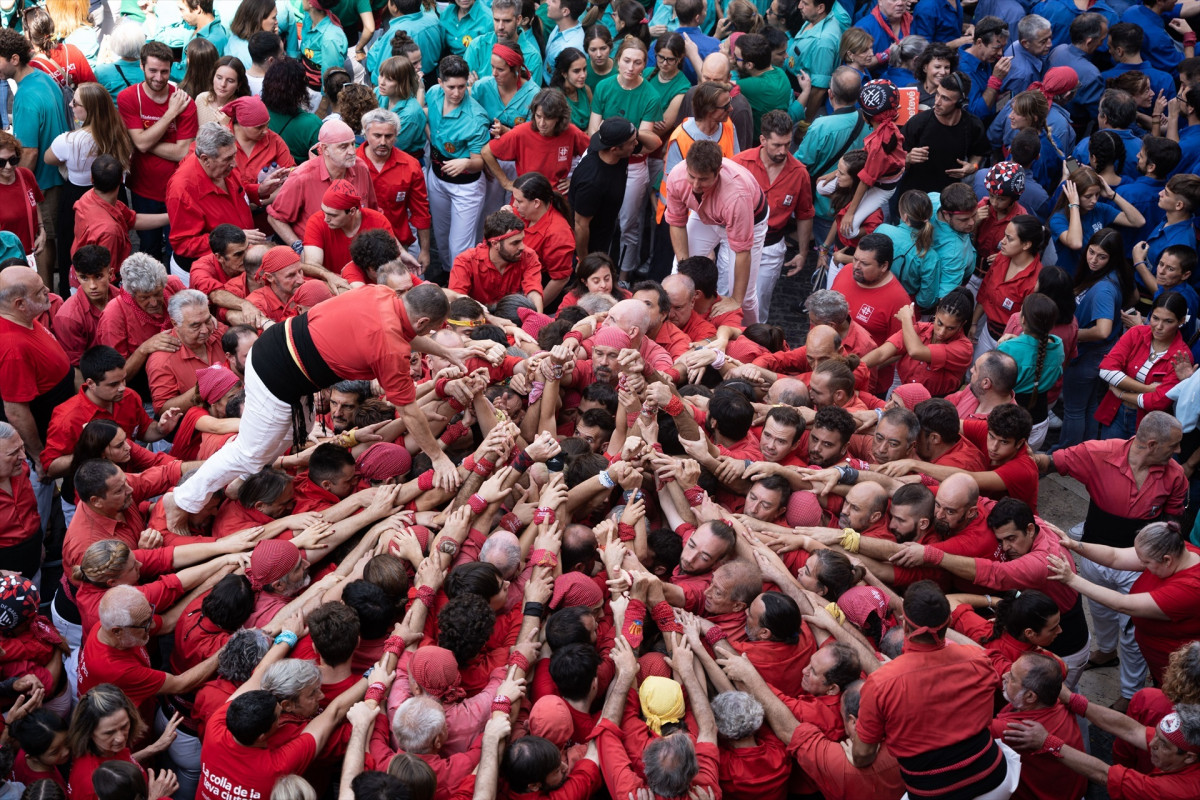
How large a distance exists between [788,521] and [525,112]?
5384mm

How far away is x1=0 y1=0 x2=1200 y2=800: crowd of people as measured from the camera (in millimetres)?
5086

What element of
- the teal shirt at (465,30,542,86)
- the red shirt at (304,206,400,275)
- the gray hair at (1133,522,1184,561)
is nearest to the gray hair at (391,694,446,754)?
the gray hair at (1133,522,1184,561)

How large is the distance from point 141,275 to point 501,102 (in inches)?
165

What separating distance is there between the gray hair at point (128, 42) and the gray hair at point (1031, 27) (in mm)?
8110

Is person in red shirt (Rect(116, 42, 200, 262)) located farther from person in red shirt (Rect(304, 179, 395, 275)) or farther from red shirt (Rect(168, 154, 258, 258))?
person in red shirt (Rect(304, 179, 395, 275))

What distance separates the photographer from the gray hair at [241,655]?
5.26m

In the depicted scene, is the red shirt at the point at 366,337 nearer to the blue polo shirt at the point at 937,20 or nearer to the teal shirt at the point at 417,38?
the teal shirt at the point at 417,38

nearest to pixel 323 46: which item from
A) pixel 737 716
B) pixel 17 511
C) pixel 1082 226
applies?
pixel 17 511

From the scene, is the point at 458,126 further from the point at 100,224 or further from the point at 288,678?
the point at 288,678

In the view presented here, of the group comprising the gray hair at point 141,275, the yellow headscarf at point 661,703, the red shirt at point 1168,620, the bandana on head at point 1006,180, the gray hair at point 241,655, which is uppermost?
the gray hair at point 141,275

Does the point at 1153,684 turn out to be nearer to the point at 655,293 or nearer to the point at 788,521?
the point at 788,521

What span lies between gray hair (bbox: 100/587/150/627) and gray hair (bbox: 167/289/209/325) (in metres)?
2.23

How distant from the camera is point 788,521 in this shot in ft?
20.8

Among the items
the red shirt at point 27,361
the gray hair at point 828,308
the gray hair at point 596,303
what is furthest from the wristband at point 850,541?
the red shirt at point 27,361
